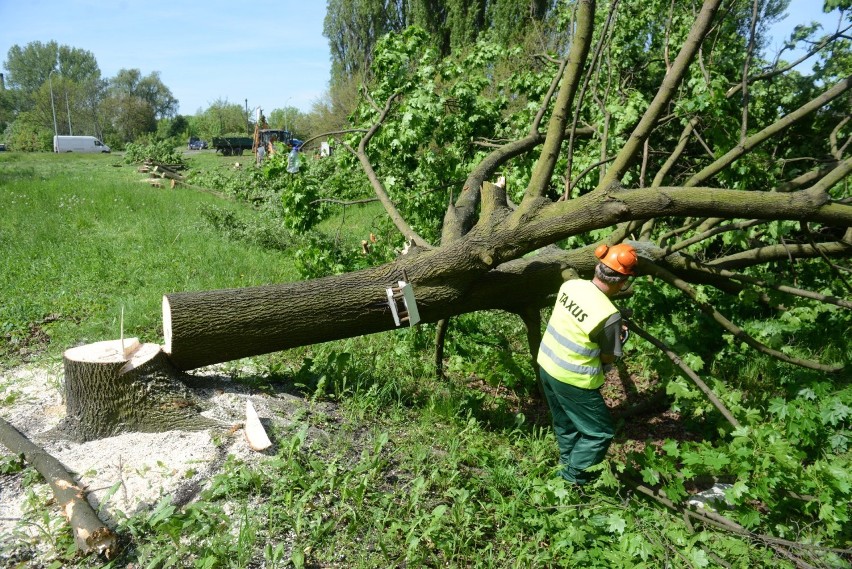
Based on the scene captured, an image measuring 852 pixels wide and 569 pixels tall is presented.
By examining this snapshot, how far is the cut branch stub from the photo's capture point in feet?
11.3

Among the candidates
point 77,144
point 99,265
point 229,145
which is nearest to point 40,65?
point 77,144

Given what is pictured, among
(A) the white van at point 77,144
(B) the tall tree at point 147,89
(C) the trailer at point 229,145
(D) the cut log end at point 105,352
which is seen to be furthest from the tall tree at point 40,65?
(D) the cut log end at point 105,352

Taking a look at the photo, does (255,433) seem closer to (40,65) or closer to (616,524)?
(616,524)

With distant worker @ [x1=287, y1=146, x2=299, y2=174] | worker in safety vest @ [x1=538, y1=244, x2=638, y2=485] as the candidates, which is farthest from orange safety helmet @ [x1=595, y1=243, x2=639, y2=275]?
distant worker @ [x1=287, y1=146, x2=299, y2=174]

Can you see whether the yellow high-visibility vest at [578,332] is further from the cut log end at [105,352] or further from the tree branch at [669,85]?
the cut log end at [105,352]

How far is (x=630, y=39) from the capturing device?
7430 millimetres

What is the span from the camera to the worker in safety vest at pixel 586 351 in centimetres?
361

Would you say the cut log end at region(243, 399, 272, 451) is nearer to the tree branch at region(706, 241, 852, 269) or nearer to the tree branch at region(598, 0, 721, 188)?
the tree branch at region(598, 0, 721, 188)

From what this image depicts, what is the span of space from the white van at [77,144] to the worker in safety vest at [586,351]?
4515 cm

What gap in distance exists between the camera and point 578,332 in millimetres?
3711

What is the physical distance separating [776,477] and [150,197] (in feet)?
40.4

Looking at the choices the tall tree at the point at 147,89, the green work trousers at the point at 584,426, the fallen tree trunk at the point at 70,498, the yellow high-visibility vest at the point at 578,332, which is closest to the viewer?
the fallen tree trunk at the point at 70,498

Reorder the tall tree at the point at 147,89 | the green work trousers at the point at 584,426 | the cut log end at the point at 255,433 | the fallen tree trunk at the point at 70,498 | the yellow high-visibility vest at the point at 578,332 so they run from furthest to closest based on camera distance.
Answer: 1. the tall tree at the point at 147,89
2. the green work trousers at the point at 584,426
3. the yellow high-visibility vest at the point at 578,332
4. the cut log end at the point at 255,433
5. the fallen tree trunk at the point at 70,498

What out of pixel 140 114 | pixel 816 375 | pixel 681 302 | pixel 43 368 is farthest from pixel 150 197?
pixel 140 114
